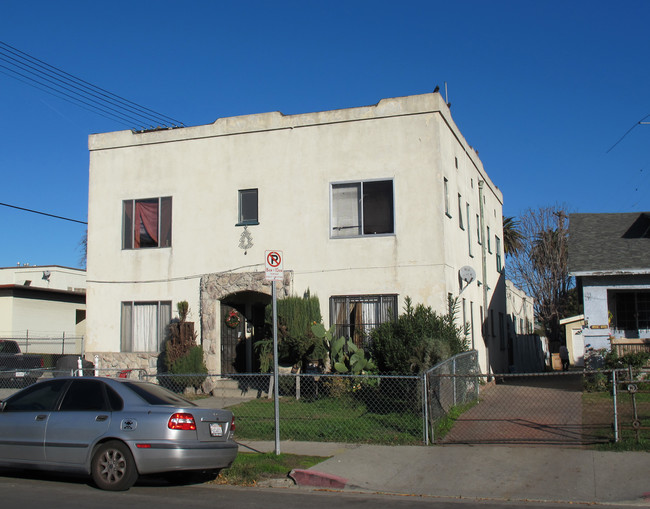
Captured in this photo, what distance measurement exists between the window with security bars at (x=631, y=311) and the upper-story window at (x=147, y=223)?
12343mm

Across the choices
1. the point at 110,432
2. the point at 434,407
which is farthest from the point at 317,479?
the point at 434,407

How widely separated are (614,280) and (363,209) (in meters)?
6.63

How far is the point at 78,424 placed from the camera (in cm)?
857

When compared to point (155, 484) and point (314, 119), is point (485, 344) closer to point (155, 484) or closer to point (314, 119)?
point (314, 119)

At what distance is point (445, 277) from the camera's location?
1594 centimetres

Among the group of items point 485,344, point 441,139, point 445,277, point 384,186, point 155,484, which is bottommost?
point 155,484

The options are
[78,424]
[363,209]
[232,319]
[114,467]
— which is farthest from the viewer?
[232,319]

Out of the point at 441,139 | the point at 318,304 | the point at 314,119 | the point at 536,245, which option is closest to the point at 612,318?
the point at 441,139

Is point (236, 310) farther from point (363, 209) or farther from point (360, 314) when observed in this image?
point (363, 209)

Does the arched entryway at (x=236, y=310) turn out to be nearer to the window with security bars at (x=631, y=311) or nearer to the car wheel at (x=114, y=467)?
the car wheel at (x=114, y=467)

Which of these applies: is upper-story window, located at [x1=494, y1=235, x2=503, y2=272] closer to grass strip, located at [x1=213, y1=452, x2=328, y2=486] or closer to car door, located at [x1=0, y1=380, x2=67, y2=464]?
grass strip, located at [x1=213, y1=452, x2=328, y2=486]

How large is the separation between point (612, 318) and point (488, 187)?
7.94 m

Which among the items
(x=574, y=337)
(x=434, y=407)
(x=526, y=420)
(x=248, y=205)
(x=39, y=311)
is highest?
(x=248, y=205)

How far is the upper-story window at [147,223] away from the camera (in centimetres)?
1856
